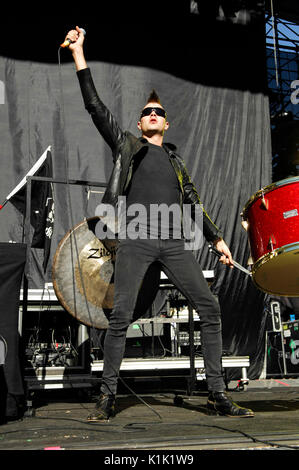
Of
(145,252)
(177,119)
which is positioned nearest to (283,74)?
(177,119)

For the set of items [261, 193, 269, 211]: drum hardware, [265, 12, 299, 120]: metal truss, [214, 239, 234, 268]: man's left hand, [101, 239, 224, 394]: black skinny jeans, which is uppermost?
[265, 12, 299, 120]: metal truss

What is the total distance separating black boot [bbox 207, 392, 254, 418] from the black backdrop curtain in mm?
3518

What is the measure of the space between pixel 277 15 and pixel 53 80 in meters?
5.48

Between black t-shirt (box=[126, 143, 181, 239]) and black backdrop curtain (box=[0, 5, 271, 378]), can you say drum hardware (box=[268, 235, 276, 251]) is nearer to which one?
black t-shirt (box=[126, 143, 181, 239])

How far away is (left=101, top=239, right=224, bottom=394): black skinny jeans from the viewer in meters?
2.68

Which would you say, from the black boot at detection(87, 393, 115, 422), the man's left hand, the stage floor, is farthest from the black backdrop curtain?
the black boot at detection(87, 393, 115, 422)

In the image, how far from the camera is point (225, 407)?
Answer: 2688mm

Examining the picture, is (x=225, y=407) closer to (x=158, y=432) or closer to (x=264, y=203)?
(x=158, y=432)

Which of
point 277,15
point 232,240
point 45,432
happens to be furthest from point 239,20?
point 45,432

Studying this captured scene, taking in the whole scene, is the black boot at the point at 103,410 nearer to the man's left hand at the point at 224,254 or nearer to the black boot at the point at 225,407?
the black boot at the point at 225,407

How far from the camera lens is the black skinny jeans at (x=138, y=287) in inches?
105

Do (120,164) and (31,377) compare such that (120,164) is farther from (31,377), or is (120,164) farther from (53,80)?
(53,80)

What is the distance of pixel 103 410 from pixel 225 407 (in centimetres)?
70

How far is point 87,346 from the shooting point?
4641 mm
